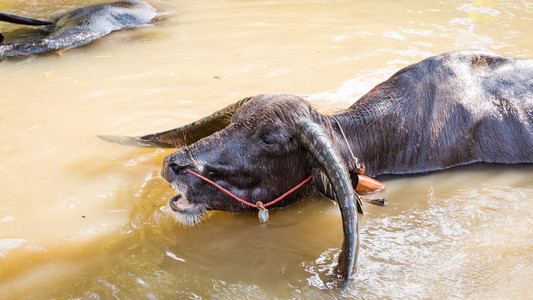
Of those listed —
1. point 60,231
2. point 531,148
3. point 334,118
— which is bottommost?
point 60,231

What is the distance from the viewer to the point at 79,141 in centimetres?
436

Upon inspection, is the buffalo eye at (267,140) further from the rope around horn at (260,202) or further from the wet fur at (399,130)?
the rope around horn at (260,202)

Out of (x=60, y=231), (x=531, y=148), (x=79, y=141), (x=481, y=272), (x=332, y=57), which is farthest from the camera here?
(x=332, y=57)

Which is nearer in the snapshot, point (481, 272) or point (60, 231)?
point (481, 272)

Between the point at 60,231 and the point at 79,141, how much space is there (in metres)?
1.34

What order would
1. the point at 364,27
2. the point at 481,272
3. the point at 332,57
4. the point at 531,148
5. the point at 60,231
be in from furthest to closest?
1. the point at 364,27
2. the point at 332,57
3. the point at 531,148
4. the point at 60,231
5. the point at 481,272

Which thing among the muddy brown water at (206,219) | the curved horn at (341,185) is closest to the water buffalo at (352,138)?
the curved horn at (341,185)

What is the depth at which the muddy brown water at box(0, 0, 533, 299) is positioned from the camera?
8.93ft

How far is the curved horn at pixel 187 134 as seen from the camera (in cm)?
369

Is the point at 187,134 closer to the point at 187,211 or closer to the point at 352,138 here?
the point at 187,211

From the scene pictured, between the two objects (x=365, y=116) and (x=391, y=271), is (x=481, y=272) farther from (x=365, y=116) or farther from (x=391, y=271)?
(x=365, y=116)

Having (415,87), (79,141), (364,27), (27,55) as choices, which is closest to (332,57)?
(364,27)

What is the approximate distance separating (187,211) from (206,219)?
0.29 metres

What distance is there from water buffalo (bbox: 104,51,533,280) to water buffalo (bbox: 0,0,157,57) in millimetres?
3310
